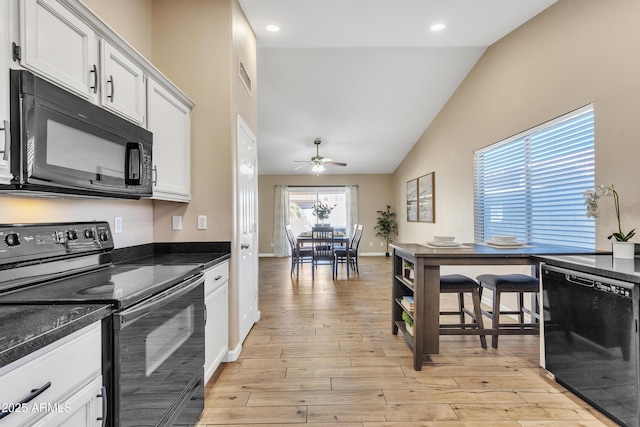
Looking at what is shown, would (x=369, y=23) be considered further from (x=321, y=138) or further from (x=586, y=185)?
(x=321, y=138)

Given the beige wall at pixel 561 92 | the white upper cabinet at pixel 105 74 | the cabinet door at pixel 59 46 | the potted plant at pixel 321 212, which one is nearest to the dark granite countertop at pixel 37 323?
the white upper cabinet at pixel 105 74

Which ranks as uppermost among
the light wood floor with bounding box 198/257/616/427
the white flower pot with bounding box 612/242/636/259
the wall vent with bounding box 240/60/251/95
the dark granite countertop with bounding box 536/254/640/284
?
the wall vent with bounding box 240/60/251/95

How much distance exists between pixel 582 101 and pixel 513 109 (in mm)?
901

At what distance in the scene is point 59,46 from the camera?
4.29 ft

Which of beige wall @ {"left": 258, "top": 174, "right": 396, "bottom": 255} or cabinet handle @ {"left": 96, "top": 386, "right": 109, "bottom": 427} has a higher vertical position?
beige wall @ {"left": 258, "top": 174, "right": 396, "bottom": 255}

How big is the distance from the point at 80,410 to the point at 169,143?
5.64ft

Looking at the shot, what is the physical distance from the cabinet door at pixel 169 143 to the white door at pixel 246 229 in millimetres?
417

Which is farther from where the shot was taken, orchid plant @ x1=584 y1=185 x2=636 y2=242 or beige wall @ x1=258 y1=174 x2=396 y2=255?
beige wall @ x1=258 y1=174 x2=396 y2=255

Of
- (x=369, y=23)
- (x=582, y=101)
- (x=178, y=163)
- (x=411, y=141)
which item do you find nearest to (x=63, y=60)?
(x=178, y=163)

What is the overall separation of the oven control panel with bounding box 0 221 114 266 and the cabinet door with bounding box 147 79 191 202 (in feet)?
1.29

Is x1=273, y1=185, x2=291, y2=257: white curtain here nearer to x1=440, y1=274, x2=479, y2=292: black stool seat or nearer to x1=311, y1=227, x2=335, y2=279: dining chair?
x1=311, y1=227, x2=335, y2=279: dining chair

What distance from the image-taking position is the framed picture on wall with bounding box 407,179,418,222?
656cm

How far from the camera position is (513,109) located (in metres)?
3.45

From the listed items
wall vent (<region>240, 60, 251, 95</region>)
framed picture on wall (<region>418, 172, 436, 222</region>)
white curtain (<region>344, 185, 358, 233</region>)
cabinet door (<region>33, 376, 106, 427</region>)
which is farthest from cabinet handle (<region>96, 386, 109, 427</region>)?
white curtain (<region>344, 185, 358, 233</region>)
